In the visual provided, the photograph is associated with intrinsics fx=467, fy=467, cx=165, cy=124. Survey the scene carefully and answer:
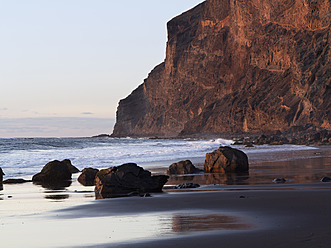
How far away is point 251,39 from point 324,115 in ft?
100

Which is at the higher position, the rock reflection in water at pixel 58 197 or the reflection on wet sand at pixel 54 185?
the rock reflection in water at pixel 58 197

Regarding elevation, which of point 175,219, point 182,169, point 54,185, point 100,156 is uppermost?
point 100,156

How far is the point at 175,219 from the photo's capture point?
21.3 ft

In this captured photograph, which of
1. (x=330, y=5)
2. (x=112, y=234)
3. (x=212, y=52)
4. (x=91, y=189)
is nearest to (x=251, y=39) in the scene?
(x=212, y=52)

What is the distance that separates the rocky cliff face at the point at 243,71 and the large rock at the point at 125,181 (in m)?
55.6

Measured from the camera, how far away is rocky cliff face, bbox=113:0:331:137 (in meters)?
67.9

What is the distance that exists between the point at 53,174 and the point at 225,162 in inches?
226

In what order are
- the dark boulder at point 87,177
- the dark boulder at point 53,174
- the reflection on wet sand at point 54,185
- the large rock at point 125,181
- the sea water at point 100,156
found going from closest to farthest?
Result: 1. the large rock at point 125,181
2. the reflection on wet sand at point 54,185
3. the dark boulder at point 87,177
4. the dark boulder at point 53,174
5. the sea water at point 100,156

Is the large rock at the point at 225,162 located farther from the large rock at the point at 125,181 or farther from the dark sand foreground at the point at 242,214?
the dark sand foreground at the point at 242,214

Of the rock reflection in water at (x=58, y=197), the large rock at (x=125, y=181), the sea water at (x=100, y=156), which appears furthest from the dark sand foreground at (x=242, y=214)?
the sea water at (x=100, y=156)

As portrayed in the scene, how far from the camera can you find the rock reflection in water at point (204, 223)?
5598 mm

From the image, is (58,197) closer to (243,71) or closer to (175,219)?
(175,219)

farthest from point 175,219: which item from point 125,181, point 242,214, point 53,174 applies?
point 53,174

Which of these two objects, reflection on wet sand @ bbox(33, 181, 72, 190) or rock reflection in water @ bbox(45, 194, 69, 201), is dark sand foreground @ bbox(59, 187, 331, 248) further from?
reflection on wet sand @ bbox(33, 181, 72, 190)
